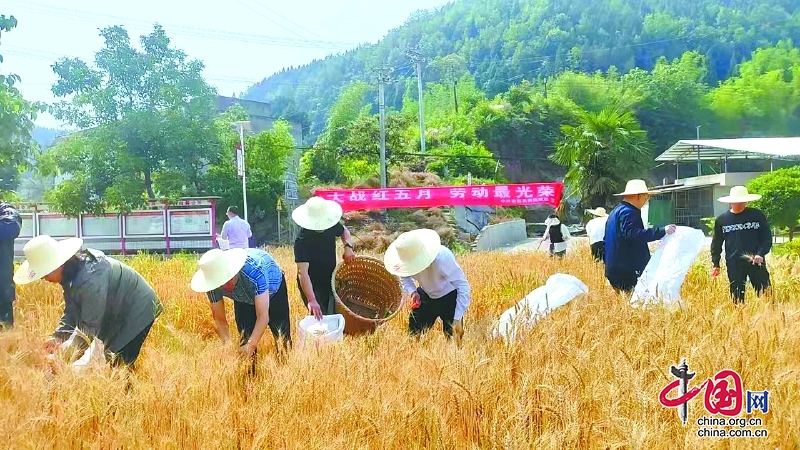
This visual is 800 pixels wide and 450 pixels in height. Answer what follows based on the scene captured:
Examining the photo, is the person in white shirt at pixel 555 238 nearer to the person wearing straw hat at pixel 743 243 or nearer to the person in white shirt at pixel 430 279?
the person wearing straw hat at pixel 743 243

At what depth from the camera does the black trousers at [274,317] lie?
3.70m

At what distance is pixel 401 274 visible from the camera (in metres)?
3.68

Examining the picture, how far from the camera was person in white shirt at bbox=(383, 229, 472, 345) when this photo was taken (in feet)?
12.2

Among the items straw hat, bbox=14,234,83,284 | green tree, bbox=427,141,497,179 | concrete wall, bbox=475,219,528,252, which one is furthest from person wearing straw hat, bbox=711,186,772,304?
green tree, bbox=427,141,497,179

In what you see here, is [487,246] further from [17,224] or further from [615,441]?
[615,441]

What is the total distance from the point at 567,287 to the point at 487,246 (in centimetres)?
1617

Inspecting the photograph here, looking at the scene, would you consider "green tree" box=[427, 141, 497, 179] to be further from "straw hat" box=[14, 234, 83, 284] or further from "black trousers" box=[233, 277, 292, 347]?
"straw hat" box=[14, 234, 83, 284]

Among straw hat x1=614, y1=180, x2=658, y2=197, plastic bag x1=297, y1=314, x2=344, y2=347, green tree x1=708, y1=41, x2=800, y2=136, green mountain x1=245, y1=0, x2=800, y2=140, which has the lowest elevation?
plastic bag x1=297, y1=314, x2=344, y2=347

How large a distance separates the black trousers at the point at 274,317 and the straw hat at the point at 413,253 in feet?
2.23

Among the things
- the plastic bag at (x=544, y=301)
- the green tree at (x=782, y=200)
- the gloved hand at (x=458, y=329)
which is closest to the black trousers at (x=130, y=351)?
the gloved hand at (x=458, y=329)

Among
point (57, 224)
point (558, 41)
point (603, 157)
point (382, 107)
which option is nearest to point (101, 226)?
point (57, 224)

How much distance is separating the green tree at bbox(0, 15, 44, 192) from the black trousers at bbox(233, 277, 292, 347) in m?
4.13

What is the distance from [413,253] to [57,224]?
729 inches

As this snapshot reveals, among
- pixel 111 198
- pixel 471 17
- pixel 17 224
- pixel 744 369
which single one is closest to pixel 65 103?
pixel 111 198
